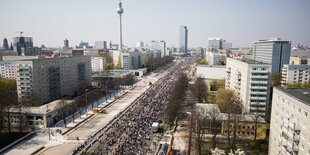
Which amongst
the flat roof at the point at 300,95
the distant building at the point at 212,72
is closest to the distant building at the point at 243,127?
the flat roof at the point at 300,95

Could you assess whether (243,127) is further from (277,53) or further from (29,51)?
(29,51)

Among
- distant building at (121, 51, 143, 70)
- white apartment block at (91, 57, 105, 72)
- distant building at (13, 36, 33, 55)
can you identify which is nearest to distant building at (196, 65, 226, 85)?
distant building at (121, 51, 143, 70)

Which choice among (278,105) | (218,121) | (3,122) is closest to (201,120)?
(218,121)

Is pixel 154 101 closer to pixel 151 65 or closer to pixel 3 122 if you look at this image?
pixel 3 122

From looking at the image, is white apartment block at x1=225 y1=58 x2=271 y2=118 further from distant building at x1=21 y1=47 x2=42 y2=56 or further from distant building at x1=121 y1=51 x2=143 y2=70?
distant building at x1=21 y1=47 x2=42 y2=56

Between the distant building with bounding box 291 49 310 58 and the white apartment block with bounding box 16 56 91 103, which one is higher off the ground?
the distant building with bounding box 291 49 310 58

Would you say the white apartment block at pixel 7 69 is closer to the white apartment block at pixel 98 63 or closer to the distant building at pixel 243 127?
the white apartment block at pixel 98 63
